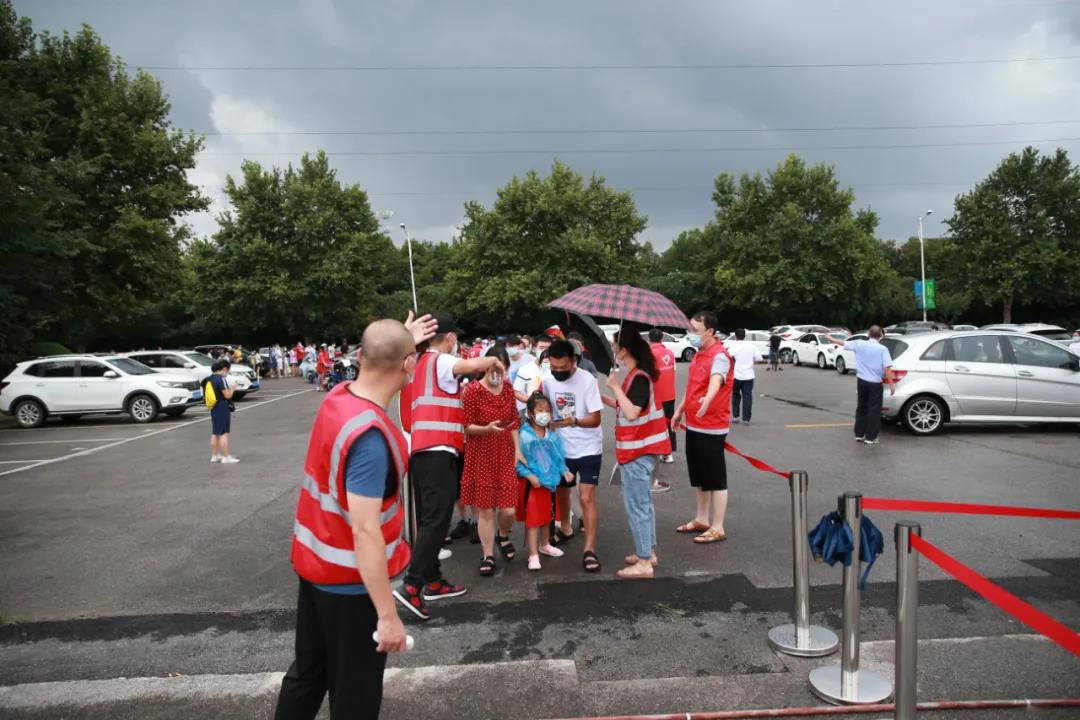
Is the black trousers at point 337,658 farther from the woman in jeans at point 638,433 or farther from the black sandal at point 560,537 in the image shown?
the black sandal at point 560,537

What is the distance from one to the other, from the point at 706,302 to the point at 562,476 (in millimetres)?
50985

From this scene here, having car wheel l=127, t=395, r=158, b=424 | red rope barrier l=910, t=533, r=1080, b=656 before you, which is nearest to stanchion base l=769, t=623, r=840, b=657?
red rope barrier l=910, t=533, r=1080, b=656

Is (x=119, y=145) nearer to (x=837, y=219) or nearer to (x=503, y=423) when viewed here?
(x=503, y=423)

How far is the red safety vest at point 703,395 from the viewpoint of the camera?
5855 millimetres

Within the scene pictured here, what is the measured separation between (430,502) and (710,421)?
101 inches

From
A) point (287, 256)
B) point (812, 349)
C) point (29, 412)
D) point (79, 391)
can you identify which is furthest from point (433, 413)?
point (287, 256)

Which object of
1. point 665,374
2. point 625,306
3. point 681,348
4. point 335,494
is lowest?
point 335,494

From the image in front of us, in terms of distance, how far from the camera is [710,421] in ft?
19.2

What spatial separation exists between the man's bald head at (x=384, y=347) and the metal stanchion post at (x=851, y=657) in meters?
2.35

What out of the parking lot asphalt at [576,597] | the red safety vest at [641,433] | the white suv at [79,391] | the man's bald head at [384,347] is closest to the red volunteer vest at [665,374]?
the parking lot asphalt at [576,597]

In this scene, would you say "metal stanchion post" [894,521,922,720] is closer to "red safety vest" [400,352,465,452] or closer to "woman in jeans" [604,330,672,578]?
"woman in jeans" [604,330,672,578]

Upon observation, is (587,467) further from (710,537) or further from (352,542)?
(352,542)

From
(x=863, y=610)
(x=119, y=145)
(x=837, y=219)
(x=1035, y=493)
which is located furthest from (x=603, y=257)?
(x=863, y=610)

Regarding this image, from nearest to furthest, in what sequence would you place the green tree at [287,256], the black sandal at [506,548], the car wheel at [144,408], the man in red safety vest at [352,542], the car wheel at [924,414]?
the man in red safety vest at [352,542]
the black sandal at [506,548]
the car wheel at [924,414]
the car wheel at [144,408]
the green tree at [287,256]
